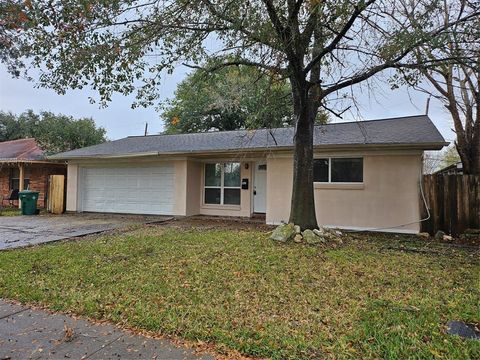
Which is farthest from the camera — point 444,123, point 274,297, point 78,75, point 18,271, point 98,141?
point 98,141

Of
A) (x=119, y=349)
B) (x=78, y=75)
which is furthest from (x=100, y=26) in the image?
(x=119, y=349)

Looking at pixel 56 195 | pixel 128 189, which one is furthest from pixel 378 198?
pixel 56 195

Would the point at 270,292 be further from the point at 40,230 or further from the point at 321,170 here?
the point at 40,230

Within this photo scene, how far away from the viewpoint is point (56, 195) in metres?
14.5

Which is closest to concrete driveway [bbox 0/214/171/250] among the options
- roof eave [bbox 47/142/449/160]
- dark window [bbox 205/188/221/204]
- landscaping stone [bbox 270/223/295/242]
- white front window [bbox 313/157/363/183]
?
dark window [bbox 205/188/221/204]

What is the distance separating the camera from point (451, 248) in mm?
7281

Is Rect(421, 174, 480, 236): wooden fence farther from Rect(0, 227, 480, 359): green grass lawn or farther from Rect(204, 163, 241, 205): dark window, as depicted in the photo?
Rect(204, 163, 241, 205): dark window

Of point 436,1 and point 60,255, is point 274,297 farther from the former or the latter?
point 436,1

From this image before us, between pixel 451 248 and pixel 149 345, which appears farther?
pixel 451 248

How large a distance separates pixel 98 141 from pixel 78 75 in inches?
619

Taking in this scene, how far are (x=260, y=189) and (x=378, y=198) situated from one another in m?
4.53

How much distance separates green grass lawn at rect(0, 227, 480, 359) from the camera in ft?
10.0

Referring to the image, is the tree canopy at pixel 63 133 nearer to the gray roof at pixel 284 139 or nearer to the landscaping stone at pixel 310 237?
the gray roof at pixel 284 139

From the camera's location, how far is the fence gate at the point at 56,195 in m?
14.4
